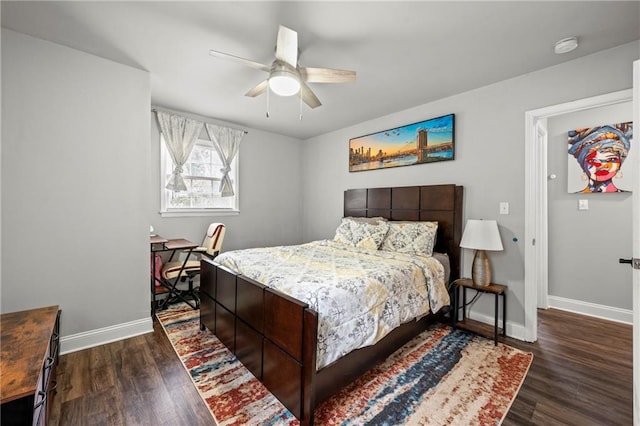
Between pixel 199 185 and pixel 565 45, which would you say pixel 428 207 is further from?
pixel 199 185

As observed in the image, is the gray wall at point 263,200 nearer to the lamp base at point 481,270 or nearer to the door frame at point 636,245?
the lamp base at point 481,270

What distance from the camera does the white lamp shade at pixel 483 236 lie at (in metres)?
2.55

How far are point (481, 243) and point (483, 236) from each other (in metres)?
0.07

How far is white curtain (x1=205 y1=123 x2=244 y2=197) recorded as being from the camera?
4.11 metres

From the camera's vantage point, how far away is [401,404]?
172cm

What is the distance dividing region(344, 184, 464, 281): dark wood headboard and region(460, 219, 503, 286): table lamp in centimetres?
34

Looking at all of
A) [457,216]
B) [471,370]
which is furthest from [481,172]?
[471,370]

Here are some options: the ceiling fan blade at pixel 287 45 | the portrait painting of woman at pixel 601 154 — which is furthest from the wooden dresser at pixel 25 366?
the portrait painting of woman at pixel 601 154

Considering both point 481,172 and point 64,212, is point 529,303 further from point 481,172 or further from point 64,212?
point 64,212

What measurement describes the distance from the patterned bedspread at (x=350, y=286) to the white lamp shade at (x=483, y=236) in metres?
0.39

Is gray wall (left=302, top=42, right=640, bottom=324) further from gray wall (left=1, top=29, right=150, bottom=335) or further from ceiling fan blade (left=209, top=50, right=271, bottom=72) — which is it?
gray wall (left=1, top=29, right=150, bottom=335)

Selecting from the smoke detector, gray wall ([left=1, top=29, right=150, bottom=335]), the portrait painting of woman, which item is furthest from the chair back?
the portrait painting of woman

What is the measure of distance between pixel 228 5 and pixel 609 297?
4.71 meters

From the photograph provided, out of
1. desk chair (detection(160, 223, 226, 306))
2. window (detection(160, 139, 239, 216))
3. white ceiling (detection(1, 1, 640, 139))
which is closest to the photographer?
white ceiling (detection(1, 1, 640, 139))
